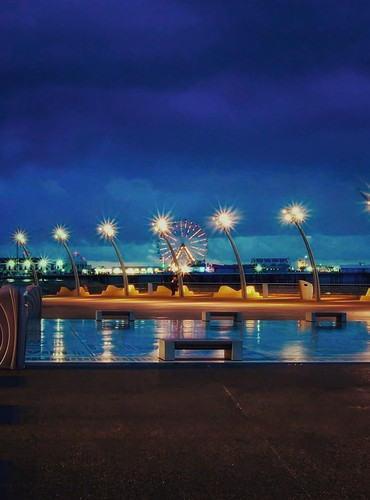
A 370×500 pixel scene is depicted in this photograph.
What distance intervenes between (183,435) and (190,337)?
10.7 metres

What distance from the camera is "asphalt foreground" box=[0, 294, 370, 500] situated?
A: 5.83m

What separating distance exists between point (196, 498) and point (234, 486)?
1.44 feet

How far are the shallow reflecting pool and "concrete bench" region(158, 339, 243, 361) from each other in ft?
0.81

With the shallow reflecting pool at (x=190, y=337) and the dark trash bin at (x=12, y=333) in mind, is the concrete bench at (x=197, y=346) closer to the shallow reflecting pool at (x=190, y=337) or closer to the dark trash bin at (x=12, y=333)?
the shallow reflecting pool at (x=190, y=337)

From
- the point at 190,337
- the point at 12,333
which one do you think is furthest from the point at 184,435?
the point at 190,337

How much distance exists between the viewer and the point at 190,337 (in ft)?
59.9

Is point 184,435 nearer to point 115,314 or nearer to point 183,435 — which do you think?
point 183,435

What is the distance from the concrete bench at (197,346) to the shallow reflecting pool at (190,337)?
0.25 m

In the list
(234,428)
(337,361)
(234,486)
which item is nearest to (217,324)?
(337,361)

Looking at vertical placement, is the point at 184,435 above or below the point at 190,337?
below

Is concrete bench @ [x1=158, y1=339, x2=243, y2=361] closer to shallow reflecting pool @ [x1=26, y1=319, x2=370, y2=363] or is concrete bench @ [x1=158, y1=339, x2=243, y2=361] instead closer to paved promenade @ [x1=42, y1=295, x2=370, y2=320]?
shallow reflecting pool @ [x1=26, y1=319, x2=370, y2=363]

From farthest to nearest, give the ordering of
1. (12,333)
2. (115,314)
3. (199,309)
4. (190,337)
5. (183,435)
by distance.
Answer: (199,309)
(115,314)
(190,337)
(12,333)
(183,435)

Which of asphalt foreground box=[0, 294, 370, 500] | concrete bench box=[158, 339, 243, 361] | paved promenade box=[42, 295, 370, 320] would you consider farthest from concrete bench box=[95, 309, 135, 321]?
asphalt foreground box=[0, 294, 370, 500]

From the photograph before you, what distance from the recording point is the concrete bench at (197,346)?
1352 cm
